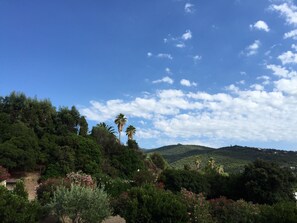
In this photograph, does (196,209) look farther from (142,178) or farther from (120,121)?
(120,121)

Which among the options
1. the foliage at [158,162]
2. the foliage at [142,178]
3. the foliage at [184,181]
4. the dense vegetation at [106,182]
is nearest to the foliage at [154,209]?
the dense vegetation at [106,182]

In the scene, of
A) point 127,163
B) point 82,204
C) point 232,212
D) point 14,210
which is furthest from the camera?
point 127,163

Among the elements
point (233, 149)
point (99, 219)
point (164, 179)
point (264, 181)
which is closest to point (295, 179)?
point (264, 181)

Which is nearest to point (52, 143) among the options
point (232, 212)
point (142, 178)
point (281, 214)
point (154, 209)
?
point (142, 178)

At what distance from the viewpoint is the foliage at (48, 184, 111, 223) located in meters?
19.2

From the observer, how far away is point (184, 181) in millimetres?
44656

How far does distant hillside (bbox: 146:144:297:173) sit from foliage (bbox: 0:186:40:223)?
82234 mm

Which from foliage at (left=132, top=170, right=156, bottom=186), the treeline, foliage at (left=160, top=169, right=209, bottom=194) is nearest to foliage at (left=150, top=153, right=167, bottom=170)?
the treeline

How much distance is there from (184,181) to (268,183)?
906 centimetres

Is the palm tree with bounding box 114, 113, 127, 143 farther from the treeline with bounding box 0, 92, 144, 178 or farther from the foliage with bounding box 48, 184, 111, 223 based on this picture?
the foliage with bounding box 48, 184, 111, 223

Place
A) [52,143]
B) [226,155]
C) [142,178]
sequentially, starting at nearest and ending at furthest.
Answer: [142,178], [52,143], [226,155]

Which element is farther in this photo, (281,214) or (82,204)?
(82,204)

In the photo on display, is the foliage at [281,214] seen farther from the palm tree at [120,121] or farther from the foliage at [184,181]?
the palm tree at [120,121]

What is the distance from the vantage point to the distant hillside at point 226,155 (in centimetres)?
11044
